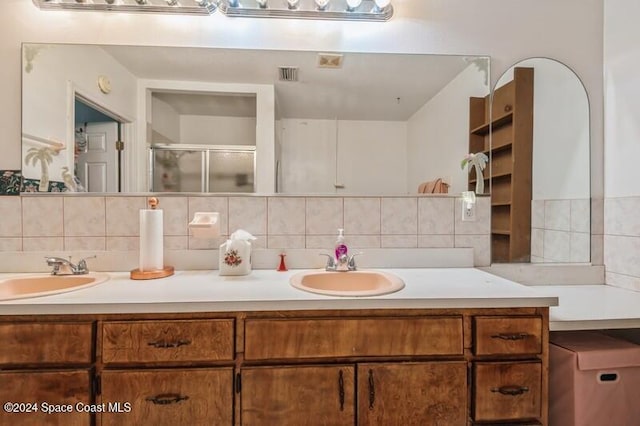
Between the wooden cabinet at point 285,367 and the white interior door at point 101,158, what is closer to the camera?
the wooden cabinet at point 285,367

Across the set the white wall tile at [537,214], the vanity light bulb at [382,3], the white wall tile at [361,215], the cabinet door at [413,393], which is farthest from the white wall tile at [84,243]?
the white wall tile at [537,214]

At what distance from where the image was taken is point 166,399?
1011 mm

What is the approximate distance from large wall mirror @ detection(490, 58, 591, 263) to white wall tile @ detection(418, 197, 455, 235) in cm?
25

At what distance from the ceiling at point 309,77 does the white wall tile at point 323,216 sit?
1.42 ft

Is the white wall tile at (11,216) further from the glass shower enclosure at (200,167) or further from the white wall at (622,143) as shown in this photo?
the white wall at (622,143)

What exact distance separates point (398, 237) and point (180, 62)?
4.65 ft

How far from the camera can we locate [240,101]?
156 centimetres

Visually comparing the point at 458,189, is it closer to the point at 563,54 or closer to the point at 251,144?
the point at 563,54

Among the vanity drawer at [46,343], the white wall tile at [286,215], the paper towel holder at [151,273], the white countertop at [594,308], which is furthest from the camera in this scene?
the white wall tile at [286,215]

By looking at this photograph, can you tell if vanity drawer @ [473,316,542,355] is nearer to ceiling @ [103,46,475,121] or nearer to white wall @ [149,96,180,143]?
ceiling @ [103,46,475,121]

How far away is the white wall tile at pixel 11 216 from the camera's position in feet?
4.84

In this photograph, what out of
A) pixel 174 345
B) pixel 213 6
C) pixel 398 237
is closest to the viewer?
pixel 174 345

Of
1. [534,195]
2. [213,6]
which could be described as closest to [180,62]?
[213,6]

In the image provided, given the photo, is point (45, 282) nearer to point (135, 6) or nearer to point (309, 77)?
point (135, 6)
